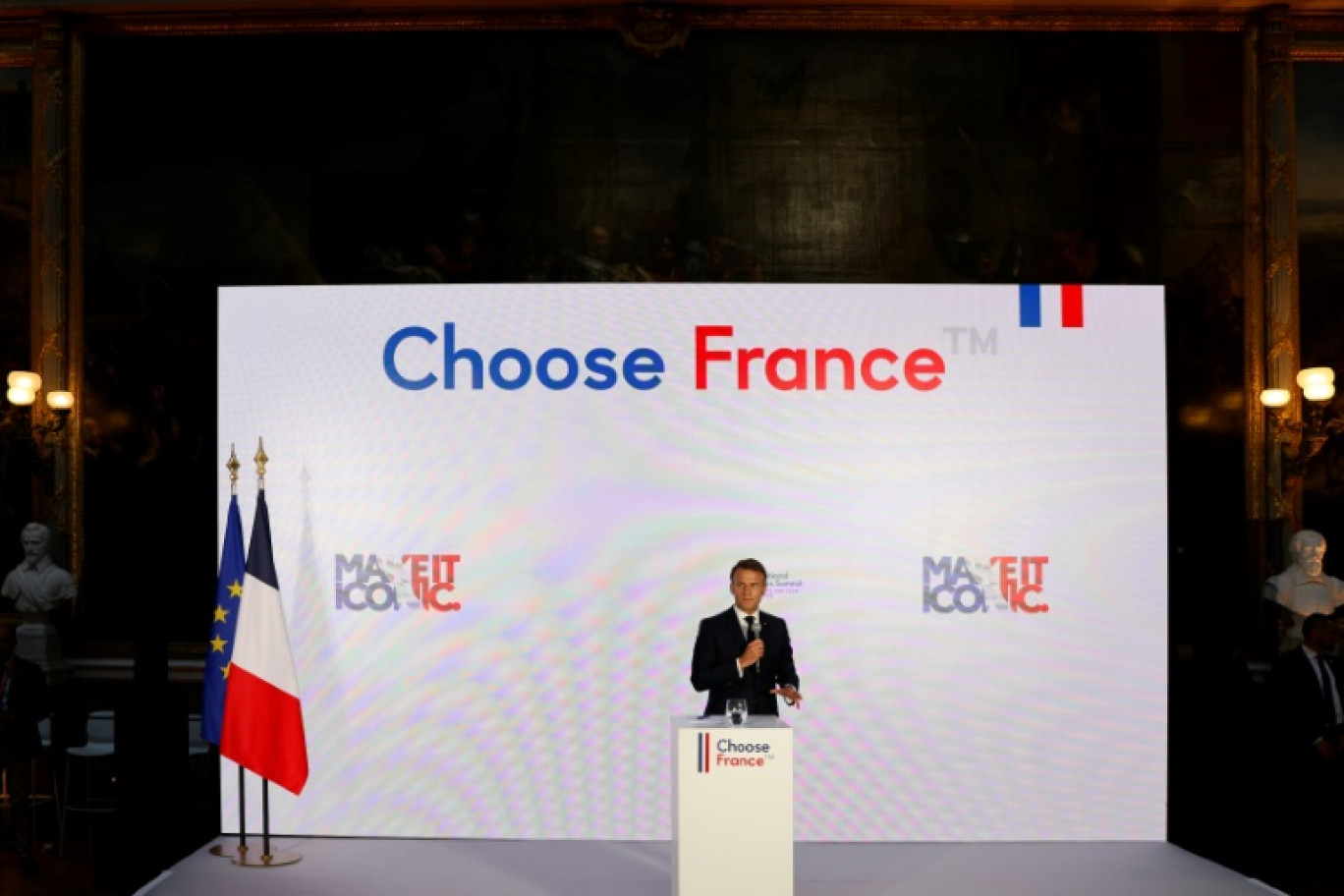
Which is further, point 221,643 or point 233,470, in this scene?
point 233,470

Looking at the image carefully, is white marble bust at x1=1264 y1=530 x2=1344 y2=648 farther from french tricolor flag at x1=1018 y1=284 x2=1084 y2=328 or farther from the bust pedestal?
the bust pedestal

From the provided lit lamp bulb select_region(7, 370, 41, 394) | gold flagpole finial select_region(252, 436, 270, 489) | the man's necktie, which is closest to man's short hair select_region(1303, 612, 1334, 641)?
the man's necktie

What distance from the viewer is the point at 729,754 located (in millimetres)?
5977

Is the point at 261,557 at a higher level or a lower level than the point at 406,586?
higher

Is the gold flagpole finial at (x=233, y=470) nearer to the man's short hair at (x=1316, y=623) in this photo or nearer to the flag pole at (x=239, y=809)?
the flag pole at (x=239, y=809)

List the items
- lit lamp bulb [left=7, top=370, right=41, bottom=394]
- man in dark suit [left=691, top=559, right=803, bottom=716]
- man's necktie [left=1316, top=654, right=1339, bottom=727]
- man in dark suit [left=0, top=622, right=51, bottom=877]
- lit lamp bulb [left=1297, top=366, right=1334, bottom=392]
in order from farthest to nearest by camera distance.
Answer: lit lamp bulb [left=7, top=370, right=41, bottom=394], lit lamp bulb [left=1297, top=366, right=1334, bottom=392], man in dark suit [left=0, top=622, right=51, bottom=877], man's necktie [left=1316, top=654, right=1339, bottom=727], man in dark suit [left=691, top=559, right=803, bottom=716]

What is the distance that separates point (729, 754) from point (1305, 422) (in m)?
6.19

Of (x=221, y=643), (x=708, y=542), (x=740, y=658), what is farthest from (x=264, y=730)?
(x=740, y=658)

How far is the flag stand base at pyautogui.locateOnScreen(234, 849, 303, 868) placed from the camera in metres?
7.55

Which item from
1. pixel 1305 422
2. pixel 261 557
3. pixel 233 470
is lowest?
pixel 261 557

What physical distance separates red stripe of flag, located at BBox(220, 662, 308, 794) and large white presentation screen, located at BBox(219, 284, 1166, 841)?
18.9 inches

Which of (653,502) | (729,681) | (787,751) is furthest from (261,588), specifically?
(787,751)

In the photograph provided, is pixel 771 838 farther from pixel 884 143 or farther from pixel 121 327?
pixel 121 327

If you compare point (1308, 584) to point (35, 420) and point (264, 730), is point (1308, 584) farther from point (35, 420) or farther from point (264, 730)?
point (35, 420)
